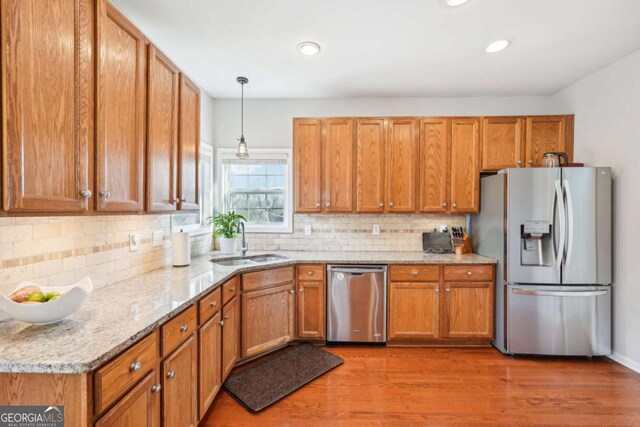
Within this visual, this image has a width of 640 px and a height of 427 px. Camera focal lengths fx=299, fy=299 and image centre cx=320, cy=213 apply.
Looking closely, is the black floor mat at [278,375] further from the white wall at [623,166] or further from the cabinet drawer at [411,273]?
the white wall at [623,166]

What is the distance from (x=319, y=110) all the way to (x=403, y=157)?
113 centimetres

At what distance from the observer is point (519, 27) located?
2.12 m

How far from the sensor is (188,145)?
218 centimetres

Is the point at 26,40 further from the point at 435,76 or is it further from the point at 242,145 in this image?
the point at 435,76

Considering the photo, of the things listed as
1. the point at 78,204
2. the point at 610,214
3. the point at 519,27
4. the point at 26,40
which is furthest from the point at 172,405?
the point at 610,214

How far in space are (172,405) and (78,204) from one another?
3.36 feet

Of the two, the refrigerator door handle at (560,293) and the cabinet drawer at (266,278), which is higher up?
the cabinet drawer at (266,278)

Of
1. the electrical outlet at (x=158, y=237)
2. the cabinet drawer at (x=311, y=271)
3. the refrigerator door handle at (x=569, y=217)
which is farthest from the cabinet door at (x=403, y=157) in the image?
the electrical outlet at (x=158, y=237)

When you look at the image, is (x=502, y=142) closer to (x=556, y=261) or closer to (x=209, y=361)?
(x=556, y=261)

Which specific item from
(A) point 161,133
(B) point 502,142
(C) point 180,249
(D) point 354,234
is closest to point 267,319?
(C) point 180,249

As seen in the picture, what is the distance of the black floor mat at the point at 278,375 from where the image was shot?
2125mm

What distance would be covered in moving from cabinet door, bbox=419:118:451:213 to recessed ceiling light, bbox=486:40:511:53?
0.78 m

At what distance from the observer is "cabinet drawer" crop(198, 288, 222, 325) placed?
178cm

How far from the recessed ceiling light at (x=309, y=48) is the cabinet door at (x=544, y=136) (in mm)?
2292
